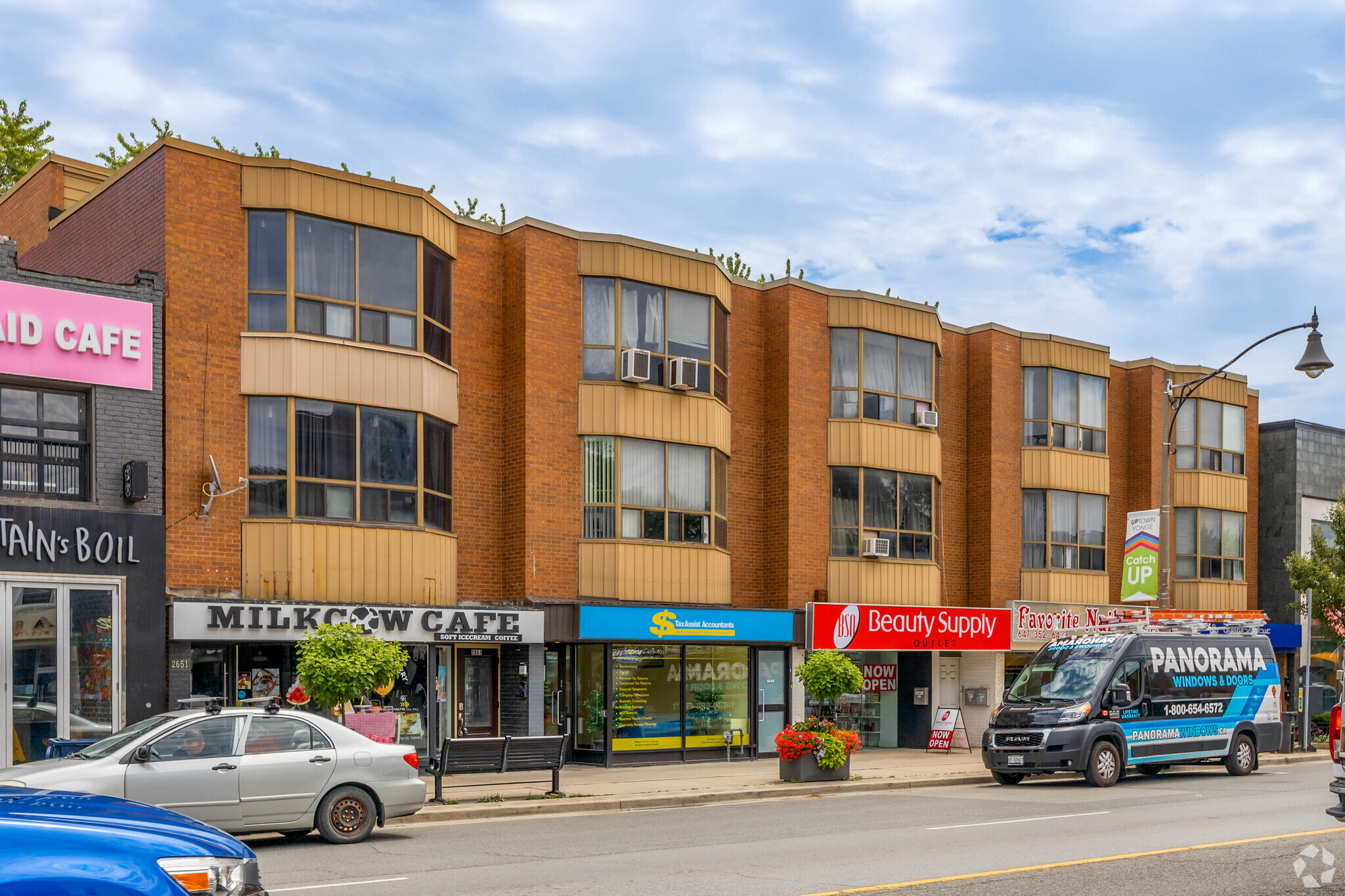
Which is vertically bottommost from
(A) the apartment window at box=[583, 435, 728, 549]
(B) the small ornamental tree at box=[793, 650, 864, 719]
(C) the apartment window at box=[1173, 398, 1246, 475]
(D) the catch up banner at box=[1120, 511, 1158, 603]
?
(B) the small ornamental tree at box=[793, 650, 864, 719]

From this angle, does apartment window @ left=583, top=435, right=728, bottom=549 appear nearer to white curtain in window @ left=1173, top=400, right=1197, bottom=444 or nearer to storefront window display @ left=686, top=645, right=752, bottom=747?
storefront window display @ left=686, top=645, right=752, bottom=747

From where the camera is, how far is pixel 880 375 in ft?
94.9

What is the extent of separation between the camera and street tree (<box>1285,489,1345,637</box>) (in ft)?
104

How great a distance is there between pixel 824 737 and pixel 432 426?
846 centimetres

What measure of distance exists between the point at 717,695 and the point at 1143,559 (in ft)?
28.1

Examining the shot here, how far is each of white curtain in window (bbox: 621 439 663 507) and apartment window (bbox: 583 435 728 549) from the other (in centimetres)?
1

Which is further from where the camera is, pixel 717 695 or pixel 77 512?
pixel 717 695

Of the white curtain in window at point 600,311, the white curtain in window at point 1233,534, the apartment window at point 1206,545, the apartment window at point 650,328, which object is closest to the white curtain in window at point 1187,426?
the apartment window at point 1206,545

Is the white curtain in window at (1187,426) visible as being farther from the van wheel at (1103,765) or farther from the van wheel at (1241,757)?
the van wheel at (1103,765)

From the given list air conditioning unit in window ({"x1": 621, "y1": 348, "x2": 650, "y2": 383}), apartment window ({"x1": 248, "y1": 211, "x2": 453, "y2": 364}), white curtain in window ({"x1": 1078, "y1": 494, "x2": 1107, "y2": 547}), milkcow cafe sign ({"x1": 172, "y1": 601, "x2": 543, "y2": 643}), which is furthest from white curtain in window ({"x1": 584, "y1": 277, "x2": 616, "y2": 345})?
white curtain in window ({"x1": 1078, "y1": 494, "x2": 1107, "y2": 547})

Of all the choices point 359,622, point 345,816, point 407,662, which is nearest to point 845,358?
point 359,622

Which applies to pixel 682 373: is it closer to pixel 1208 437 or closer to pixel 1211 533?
pixel 1208 437

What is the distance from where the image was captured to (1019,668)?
106 ft

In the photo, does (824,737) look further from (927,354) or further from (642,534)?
(927,354)
